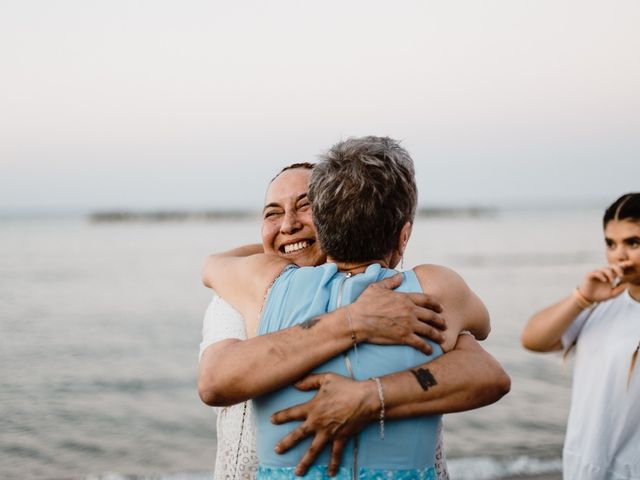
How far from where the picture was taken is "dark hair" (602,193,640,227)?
110 inches

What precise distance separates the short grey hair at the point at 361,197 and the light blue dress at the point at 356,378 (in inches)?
2.9

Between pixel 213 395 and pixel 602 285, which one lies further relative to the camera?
pixel 602 285

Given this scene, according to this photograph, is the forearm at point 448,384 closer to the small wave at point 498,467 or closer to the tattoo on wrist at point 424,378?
the tattoo on wrist at point 424,378

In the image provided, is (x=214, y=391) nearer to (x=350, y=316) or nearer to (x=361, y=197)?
(x=350, y=316)

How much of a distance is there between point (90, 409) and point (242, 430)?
20.7 ft

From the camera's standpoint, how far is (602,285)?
8.87 ft

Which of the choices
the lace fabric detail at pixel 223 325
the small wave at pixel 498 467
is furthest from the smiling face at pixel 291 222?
the small wave at pixel 498 467

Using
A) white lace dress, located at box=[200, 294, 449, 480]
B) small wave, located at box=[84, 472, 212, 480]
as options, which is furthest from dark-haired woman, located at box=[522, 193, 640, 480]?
small wave, located at box=[84, 472, 212, 480]

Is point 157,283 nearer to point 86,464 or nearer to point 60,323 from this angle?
point 60,323

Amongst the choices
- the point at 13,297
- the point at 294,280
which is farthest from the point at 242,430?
the point at 13,297

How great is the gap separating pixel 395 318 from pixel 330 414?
0.98 ft

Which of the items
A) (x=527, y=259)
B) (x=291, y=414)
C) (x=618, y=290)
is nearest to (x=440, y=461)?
(x=291, y=414)

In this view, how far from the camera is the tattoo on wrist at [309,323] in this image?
1853 mm

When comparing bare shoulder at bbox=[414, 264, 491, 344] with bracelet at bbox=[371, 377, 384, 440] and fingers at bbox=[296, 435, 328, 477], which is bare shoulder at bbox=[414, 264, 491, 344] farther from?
fingers at bbox=[296, 435, 328, 477]
